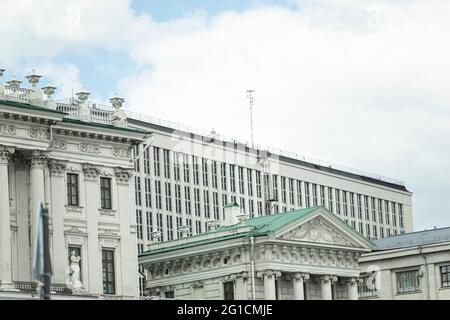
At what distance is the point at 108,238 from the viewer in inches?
3273

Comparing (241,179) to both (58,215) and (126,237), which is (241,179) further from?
(58,215)

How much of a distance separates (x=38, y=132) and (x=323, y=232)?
26.0 m

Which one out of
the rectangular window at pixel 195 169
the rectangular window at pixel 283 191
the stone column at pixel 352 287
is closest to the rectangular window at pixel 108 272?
the stone column at pixel 352 287

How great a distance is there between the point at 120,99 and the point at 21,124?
10.9 metres

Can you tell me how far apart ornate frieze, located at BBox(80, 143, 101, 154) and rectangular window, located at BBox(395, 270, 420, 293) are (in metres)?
40.9

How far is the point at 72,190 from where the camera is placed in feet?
269

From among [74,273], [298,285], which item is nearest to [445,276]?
[298,285]

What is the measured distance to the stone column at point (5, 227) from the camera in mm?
75062

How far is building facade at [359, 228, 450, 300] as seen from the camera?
112m

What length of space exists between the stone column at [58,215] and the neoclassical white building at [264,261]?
14.4 metres

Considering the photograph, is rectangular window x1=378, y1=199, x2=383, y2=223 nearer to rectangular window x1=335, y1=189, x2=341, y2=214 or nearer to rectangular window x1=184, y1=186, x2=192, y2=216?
rectangular window x1=335, y1=189, x2=341, y2=214

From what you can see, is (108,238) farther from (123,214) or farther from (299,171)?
(299,171)
